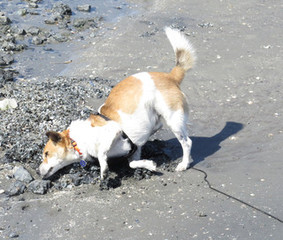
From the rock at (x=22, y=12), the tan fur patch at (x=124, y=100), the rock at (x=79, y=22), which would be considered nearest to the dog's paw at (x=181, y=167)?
the tan fur patch at (x=124, y=100)

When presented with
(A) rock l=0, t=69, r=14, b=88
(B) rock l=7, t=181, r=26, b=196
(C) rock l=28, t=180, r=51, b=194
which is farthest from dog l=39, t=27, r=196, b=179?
(A) rock l=0, t=69, r=14, b=88

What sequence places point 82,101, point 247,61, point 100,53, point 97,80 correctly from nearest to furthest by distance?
Answer: 1. point 82,101
2. point 97,80
3. point 247,61
4. point 100,53

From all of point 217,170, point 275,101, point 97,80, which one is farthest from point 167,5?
point 217,170

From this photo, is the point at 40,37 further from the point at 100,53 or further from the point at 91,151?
the point at 91,151

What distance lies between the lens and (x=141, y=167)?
530 cm

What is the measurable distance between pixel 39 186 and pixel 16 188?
25cm

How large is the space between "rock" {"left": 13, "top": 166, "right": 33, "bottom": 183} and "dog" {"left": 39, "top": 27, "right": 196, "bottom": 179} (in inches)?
6.9

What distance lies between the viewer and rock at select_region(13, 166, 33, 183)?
5246 millimetres

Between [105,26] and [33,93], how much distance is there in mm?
→ 3768

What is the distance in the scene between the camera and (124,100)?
5.28 meters

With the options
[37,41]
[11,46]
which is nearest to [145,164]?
[11,46]

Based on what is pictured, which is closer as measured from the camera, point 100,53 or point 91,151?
point 91,151

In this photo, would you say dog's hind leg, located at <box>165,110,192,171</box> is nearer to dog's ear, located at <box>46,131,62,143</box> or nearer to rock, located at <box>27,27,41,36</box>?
dog's ear, located at <box>46,131,62,143</box>

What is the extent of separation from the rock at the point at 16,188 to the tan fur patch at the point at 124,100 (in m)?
1.25
